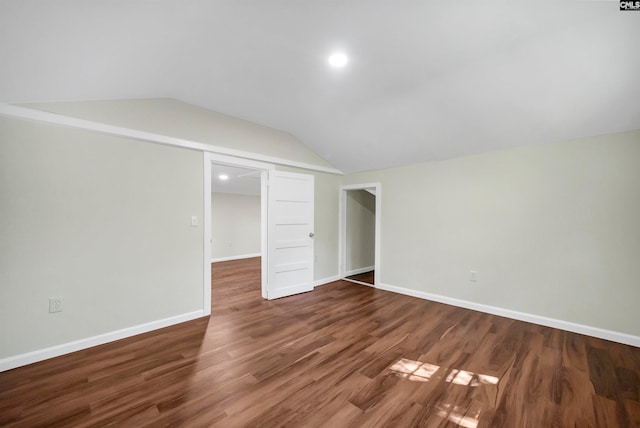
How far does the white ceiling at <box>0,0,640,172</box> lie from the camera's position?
148 centimetres

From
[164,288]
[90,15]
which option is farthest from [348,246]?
[90,15]

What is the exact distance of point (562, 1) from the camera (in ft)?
5.00

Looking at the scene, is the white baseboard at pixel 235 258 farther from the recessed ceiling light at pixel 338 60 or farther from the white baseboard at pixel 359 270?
the recessed ceiling light at pixel 338 60

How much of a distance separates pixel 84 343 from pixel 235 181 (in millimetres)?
4547

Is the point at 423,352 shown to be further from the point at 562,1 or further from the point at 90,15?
the point at 90,15

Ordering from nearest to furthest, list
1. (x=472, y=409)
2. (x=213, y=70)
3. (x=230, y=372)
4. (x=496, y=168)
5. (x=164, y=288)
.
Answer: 1. (x=472, y=409)
2. (x=230, y=372)
3. (x=213, y=70)
4. (x=164, y=288)
5. (x=496, y=168)

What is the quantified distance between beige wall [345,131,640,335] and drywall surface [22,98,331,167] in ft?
7.35

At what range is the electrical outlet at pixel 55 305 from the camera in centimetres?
226

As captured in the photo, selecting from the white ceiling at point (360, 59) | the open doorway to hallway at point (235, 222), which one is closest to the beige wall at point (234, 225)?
the open doorway to hallway at point (235, 222)

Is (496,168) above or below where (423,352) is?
above

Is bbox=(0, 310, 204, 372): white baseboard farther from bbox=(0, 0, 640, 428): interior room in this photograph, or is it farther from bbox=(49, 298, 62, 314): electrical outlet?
bbox=(49, 298, 62, 314): electrical outlet

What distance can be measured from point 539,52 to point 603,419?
8.48 feet

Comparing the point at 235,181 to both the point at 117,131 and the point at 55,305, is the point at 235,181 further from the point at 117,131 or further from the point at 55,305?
the point at 55,305

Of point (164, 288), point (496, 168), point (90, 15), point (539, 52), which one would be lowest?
point (164, 288)
